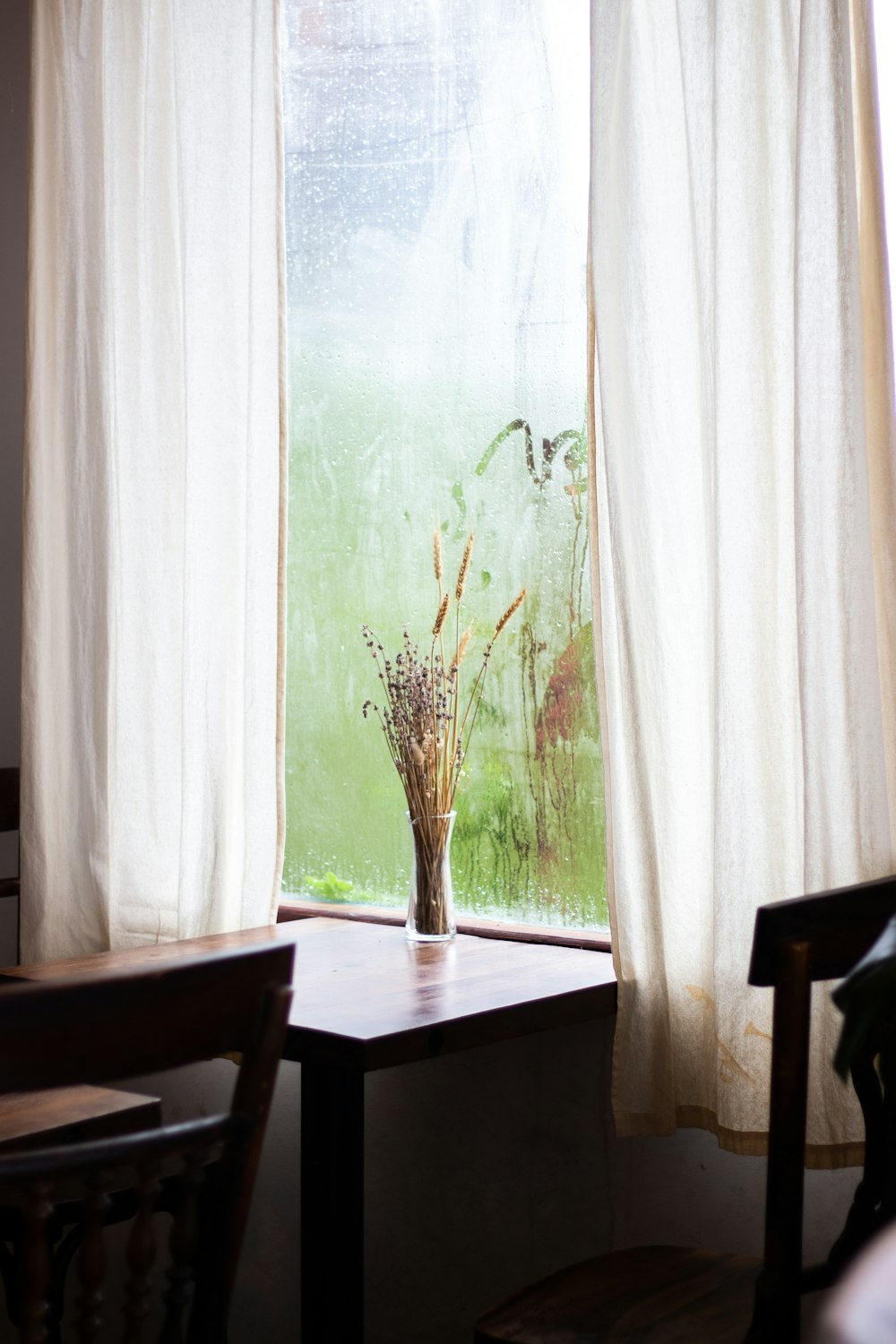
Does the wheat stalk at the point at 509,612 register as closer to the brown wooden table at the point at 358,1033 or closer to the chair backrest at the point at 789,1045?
the brown wooden table at the point at 358,1033

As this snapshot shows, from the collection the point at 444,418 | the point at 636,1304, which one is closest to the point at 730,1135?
the point at 636,1304

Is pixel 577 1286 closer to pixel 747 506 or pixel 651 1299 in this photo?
pixel 651 1299

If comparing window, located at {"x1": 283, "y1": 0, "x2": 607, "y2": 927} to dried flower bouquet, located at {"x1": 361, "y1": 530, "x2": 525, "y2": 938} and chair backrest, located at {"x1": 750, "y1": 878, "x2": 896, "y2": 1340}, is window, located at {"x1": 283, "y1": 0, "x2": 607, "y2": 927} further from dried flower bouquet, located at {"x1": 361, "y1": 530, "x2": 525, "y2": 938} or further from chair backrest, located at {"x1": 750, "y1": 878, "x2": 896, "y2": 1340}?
chair backrest, located at {"x1": 750, "y1": 878, "x2": 896, "y2": 1340}

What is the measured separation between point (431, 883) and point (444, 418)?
0.80 m

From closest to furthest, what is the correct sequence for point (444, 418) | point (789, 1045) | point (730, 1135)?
point (789, 1045)
point (730, 1135)
point (444, 418)

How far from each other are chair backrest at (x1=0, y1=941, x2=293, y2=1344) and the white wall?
1.07 metres

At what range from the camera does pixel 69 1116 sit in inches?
62.1

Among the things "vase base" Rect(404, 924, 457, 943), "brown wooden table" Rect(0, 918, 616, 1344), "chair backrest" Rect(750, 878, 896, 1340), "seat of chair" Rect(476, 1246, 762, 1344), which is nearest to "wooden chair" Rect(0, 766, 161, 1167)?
"brown wooden table" Rect(0, 918, 616, 1344)

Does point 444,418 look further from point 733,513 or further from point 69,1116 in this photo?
point 69,1116

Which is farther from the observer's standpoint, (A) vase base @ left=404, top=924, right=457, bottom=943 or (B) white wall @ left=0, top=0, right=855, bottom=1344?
(A) vase base @ left=404, top=924, right=457, bottom=943

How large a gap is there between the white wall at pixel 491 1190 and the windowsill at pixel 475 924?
5.6 inches

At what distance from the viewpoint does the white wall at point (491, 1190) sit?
6.55 feet

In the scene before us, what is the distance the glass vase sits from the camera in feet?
6.98

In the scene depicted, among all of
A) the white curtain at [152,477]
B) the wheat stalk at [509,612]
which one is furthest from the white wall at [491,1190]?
the wheat stalk at [509,612]
